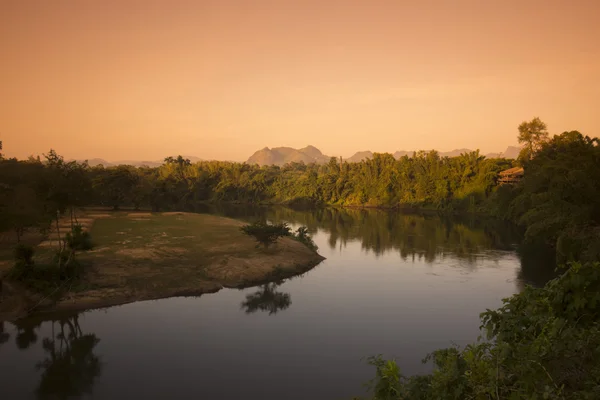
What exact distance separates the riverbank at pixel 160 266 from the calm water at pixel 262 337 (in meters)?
1.32

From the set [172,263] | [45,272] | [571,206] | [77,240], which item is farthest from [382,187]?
[45,272]

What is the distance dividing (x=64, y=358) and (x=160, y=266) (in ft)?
40.4

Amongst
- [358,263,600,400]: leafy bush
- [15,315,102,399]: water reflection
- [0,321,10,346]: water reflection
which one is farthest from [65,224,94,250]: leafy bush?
[358,263,600,400]: leafy bush

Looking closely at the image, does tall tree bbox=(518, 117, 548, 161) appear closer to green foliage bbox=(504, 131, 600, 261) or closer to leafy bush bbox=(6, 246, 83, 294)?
green foliage bbox=(504, 131, 600, 261)

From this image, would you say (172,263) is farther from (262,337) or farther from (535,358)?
(535,358)

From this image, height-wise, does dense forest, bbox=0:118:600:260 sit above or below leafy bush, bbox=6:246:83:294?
above

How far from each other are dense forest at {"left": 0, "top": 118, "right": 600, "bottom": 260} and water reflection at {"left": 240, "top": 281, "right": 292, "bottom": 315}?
13.5 meters

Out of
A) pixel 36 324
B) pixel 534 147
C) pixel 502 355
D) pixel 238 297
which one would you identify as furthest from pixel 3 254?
pixel 534 147

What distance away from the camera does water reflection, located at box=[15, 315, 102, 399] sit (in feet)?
51.0

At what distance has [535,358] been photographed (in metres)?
6.04

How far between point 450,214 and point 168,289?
245 feet

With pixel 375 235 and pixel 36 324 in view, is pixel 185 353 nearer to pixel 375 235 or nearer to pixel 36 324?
pixel 36 324

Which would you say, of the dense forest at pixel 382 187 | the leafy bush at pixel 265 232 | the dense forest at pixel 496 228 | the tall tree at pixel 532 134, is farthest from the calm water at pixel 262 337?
the tall tree at pixel 532 134

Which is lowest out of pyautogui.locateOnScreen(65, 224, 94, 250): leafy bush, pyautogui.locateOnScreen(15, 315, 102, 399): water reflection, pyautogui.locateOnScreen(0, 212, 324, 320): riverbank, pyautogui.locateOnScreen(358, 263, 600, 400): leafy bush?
pyautogui.locateOnScreen(15, 315, 102, 399): water reflection
